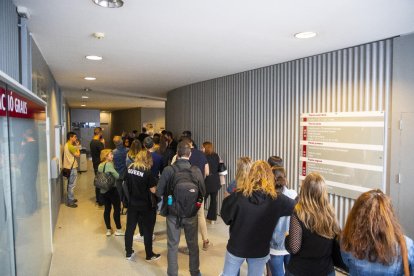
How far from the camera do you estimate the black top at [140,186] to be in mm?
3695

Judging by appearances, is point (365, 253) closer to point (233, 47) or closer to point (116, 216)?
point (233, 47)

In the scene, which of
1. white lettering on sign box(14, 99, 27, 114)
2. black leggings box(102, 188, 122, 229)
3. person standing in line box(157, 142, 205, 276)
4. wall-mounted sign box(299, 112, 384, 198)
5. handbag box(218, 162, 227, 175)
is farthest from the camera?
handbag box(218, 162, 227, 175)

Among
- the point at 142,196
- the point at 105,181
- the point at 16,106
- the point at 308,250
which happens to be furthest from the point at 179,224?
the point at 16,106

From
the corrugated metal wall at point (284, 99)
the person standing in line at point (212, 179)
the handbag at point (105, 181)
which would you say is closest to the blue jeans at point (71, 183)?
the handbag at point (105, 181)

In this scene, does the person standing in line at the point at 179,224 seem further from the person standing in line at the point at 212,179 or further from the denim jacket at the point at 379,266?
the denim jacket at the point at 379,266

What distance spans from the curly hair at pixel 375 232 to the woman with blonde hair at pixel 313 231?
0.28 meters

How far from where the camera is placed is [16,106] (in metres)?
1.83

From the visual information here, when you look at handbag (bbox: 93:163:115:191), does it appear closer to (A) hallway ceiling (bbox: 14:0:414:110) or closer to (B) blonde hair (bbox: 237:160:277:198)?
(A) hallway ceiling (bbox: 14:0:414:110)

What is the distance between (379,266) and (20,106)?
7.58 ft

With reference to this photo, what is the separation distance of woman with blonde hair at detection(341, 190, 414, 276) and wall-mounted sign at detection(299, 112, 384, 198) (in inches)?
76.0

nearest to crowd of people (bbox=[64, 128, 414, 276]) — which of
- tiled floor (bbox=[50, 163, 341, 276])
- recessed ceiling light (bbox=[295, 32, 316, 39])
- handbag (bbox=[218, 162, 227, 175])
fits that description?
tiled floor (bbox=[50, 163, 341, 276])

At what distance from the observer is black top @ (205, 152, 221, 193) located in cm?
496

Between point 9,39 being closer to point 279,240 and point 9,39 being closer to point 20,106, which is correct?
point 20,106

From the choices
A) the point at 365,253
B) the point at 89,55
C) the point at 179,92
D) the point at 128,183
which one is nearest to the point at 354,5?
the point at 365,253
